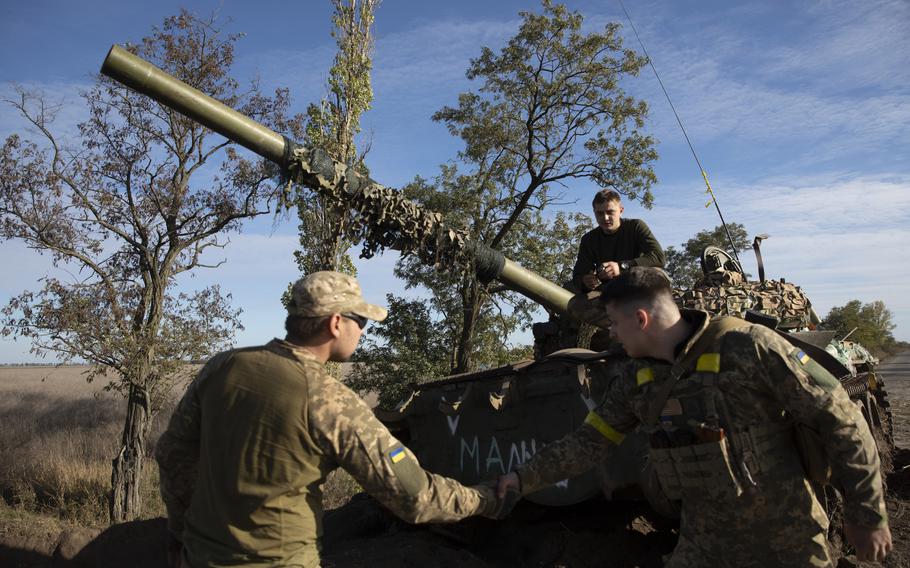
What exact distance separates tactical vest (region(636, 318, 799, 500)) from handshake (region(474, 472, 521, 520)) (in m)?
0.68

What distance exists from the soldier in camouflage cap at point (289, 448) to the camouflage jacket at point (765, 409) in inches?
35.8

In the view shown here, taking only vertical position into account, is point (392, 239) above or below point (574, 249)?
below

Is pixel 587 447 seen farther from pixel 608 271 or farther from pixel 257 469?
pixel 608 271

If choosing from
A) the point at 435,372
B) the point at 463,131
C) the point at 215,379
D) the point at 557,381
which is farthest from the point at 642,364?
the point at 463,131

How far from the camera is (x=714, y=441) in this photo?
2.63 m

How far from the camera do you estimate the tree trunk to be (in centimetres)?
974

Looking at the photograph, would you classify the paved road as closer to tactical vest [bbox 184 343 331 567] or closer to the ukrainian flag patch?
the ukrainian flag patch

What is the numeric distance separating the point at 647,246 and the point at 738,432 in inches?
135

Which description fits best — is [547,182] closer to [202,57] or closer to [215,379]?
[202,57]

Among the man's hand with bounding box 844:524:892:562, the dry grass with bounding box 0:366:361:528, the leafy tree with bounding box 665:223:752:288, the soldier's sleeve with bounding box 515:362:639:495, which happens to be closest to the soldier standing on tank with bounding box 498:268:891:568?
the man's hand with bounding box 844:524:892:562

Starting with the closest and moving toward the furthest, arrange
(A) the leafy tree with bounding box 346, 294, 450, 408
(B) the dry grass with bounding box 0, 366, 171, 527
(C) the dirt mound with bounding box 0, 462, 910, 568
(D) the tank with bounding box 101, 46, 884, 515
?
(D) the tank with bounding box 101, 46, 884, 515
(C) the dirt mound with bounding box 0, 462, 910, 568
(B) the dry grass with bounding box 0, 366, 171, 527
(A) the leafy tree with bounding box 346, 294, 450, 408

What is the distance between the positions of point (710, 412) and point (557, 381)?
2598 millimetres

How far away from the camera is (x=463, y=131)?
19312 millimetres

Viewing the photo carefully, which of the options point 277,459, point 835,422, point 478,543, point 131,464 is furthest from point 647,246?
point 131,464
